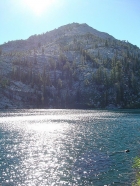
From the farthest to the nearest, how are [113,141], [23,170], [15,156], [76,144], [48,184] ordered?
[113,141] → [76,144] → [15,156] → [23,170] → [48,184]

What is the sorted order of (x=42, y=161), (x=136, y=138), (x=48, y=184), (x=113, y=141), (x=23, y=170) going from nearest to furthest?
(x=48, y=184), (x=23, y=170), (x=42, y=161), (x=113, y=141), (x=136, y=138)

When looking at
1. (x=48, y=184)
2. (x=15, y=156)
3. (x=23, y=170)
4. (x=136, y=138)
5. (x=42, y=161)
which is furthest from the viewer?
(x=136, y=138)

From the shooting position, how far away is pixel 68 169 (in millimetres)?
38812

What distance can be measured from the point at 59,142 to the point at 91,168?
80.1 feet

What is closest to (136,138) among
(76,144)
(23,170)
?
(76,144)

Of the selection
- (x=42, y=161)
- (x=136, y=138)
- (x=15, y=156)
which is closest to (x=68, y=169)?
(x=42, y=161)

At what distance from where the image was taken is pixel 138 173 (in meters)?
35.8

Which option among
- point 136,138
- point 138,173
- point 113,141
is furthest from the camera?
point 136,138

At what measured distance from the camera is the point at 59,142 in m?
62.2

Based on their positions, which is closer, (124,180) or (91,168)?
(124,180)

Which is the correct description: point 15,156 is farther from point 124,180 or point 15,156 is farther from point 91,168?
point 124,180

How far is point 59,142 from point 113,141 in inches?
583

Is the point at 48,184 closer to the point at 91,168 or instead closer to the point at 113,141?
the point at 91,168

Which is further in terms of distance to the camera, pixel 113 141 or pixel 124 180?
pixel 113 141
